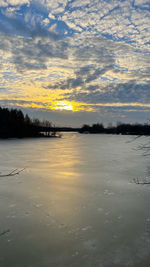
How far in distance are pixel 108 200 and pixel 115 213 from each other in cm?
121

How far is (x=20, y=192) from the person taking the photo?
857 centimetres

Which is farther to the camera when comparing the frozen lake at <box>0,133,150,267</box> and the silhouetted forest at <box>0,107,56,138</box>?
the silhouetted forest at <box>0,107,56,138</box>

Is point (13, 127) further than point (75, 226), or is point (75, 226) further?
point (13, 127)

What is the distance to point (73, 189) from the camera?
9.31 metres

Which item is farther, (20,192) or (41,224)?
(20,192)

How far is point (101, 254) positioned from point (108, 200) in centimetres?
338

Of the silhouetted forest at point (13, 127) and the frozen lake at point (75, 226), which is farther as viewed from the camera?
the silhouetted forest at point (13, 127)

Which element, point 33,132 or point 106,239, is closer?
point 106,239

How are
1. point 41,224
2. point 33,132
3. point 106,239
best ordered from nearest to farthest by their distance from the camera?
point 106,239, point 41,224, point 33,132

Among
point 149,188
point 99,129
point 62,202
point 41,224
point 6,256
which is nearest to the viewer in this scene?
point 6,256

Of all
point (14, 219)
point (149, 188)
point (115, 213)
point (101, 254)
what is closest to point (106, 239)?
point (101, 254)

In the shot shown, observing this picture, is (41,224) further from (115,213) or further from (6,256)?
(115,213)

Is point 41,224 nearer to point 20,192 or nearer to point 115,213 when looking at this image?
point 115,213

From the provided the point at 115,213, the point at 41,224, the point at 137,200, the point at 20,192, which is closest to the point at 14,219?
the point at 41,224
